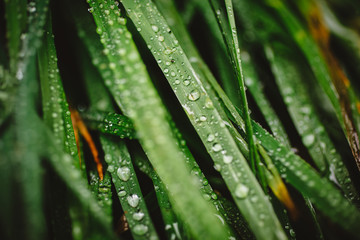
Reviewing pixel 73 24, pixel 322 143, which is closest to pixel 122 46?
pixel 73 24

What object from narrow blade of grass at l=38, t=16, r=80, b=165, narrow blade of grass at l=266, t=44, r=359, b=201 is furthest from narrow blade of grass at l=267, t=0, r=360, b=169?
narrow blade of grass at l=38, t=16, r=80, b=165

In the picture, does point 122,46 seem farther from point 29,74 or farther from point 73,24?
point 73,24

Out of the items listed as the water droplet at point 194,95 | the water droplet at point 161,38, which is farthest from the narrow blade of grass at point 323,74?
the water droplet at point 161,38

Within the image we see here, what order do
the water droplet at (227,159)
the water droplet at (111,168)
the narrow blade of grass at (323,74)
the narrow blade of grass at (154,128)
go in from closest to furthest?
1. the narrow blade of grass at (154,128)
2. the water droplet at (227,159)
3. the water droplet at (111,168)
4. the narrow blade of grass at (323,74)

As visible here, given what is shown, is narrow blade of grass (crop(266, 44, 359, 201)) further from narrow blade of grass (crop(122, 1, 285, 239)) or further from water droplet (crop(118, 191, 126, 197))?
water droplet (crop(118, 191, 126, 197))

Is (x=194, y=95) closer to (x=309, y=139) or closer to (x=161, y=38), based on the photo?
(x=161, y=38)

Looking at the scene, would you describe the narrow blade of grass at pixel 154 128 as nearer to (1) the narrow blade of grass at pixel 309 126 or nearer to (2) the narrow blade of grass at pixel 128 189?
(2) the narrow blade of grass at pixel 128 189
